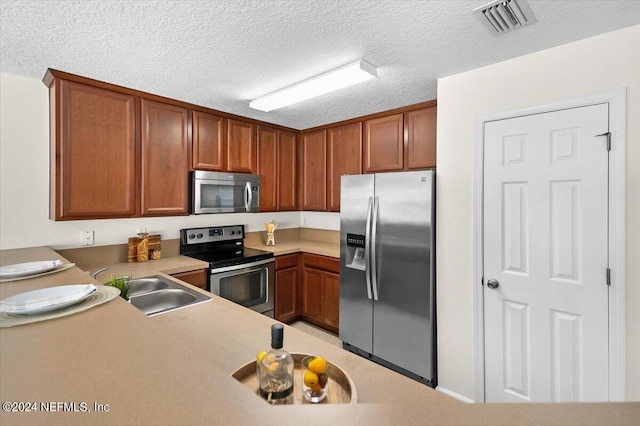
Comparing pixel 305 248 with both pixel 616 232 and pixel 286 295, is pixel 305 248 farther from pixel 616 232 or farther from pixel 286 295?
pixel 616 232

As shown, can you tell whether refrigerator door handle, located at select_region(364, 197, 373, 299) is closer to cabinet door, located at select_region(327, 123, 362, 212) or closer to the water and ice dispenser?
the water and ice dispenser

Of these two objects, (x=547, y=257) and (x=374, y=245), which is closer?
(x=547, y=257)

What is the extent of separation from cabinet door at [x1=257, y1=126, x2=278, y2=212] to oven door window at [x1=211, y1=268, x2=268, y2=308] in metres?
0.90

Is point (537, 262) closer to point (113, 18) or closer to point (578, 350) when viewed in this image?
point (578, 350)

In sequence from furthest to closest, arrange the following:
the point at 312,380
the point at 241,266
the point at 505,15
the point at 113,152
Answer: the point at 241,266 < the point at 113,152 < the point at 505,15 < the point at 312,380

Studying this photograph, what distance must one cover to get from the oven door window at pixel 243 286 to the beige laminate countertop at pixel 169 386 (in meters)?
1.55

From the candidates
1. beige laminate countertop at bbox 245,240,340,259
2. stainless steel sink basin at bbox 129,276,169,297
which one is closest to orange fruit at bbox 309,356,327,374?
stainless steel sink basin at bbox 129,276,169,297

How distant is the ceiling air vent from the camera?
1.43 metres

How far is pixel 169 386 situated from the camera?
0.57 meters

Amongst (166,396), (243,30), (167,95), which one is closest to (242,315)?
(166,396)

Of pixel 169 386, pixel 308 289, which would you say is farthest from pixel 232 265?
pixel 169 386

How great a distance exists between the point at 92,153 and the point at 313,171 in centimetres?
223

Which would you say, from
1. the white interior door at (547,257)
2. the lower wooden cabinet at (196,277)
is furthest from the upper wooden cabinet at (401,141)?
the lower wooden cabinet at (196,277)

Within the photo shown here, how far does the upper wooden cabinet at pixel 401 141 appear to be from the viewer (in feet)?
9.26
